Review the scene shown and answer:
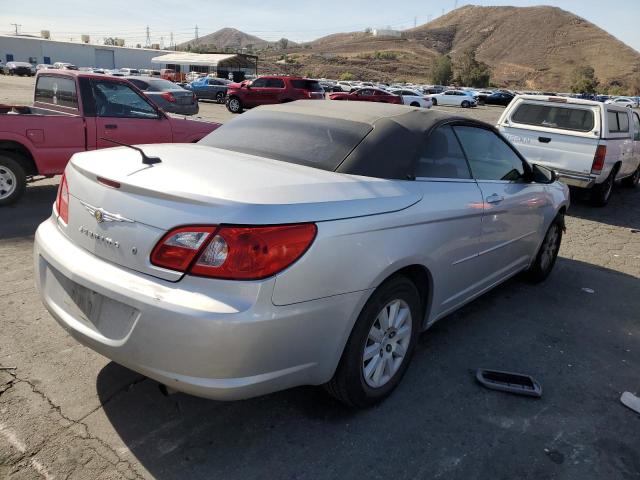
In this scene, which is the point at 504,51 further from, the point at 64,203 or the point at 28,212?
the point at 64,203

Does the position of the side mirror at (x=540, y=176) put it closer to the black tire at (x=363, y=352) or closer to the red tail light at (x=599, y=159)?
the black tire at (x=363, y=352)

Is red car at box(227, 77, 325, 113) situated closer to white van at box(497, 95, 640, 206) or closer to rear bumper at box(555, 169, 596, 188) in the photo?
white van at box(497, 95, 640, 206)

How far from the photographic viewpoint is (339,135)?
3260mm

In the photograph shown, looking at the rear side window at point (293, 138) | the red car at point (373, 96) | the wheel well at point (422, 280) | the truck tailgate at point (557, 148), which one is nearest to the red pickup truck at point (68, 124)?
the rear side window at point (293, 138)

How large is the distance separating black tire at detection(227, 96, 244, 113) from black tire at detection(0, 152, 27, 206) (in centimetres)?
1950

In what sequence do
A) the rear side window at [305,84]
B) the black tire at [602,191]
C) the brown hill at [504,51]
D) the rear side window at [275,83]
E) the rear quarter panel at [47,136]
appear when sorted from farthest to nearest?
the brown hill at [504,51] < the rear side window at [275,83] < the rear side window at [305,84] < the black tire at [602,191] < the rear quarter panel at [47,136]

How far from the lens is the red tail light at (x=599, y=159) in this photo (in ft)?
27.5

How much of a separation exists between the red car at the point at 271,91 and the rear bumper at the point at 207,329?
22633 millimetres

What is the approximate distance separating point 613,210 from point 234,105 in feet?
64.8

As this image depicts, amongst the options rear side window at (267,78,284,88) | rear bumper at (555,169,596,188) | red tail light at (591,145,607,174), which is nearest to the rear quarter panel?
rear bumper at (555,169,596,188)

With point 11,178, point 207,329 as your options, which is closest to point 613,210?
point 207,329

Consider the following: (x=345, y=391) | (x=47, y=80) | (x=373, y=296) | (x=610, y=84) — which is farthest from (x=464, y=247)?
(x=610, y=84)

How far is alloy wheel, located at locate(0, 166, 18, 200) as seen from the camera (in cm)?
675

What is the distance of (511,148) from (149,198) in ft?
10.6
